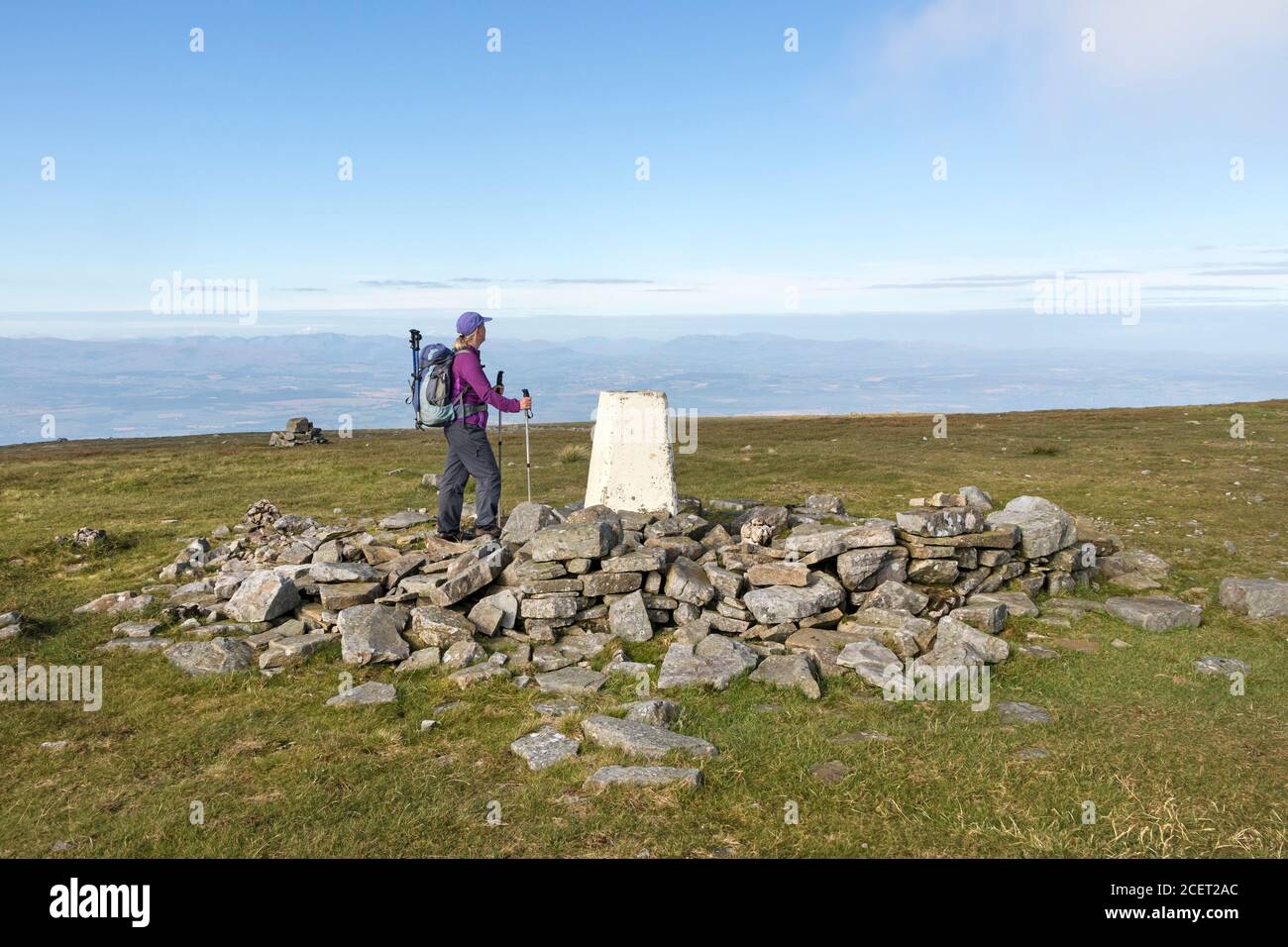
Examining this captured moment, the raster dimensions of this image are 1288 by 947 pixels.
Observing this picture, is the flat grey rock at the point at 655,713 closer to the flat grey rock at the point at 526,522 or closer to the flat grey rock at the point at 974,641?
the flat grey rock at the point at 974,641

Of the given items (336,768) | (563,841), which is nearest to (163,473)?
(336,768)

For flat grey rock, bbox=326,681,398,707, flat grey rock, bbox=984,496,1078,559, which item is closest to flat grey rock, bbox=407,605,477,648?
flat grey rock, bbox=326,681,398,707

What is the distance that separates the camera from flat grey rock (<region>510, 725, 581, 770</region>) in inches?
275

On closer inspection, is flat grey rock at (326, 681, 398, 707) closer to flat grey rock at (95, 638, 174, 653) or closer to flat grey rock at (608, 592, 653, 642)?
flat grey rock at (608, 592, 653, 642)

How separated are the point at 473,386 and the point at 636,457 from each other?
10.4 feet

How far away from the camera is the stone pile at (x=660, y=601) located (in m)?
9.38

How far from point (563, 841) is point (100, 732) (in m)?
5.43

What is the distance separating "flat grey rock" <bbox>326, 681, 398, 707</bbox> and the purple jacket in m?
4.68

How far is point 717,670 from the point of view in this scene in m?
8.97

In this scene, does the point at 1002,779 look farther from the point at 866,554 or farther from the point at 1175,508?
the point at 1175,508

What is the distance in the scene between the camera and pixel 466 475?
1327 cm

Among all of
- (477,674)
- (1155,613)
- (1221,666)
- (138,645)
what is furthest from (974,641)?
(138,645)

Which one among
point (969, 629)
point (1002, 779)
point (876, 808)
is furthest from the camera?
point (969, 629)

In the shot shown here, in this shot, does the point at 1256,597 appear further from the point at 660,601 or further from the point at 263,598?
the point at 263,598
